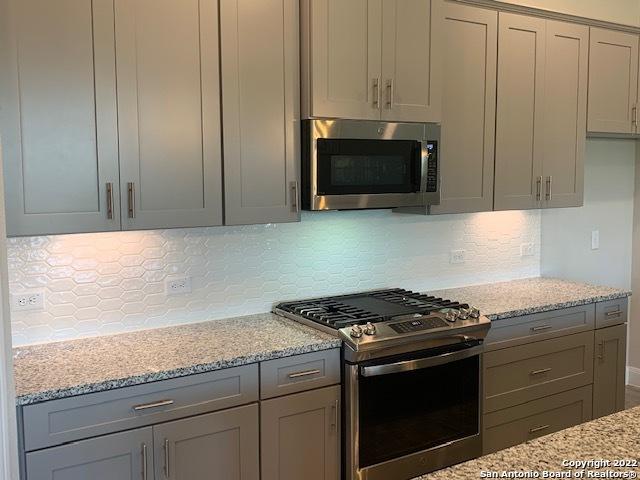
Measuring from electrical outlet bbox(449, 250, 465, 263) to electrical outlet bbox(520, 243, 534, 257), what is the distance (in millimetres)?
517

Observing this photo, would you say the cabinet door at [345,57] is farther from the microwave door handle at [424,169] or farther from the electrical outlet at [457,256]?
the electrical outlet at [457,256]

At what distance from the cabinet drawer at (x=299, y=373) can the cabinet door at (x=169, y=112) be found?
65cm

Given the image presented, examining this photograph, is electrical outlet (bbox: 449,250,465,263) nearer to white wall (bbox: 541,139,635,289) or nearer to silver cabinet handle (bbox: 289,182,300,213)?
white wall (bbox: 541,139,635,289)

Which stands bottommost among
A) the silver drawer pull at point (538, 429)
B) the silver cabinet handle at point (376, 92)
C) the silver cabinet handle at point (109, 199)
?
the silver drawer pull at point (538, 429)

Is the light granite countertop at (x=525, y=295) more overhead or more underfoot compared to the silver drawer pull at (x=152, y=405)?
more overhead

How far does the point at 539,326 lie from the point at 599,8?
216 cm

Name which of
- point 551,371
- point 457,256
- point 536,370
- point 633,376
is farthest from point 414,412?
point 633,376

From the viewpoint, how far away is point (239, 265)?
121 inches

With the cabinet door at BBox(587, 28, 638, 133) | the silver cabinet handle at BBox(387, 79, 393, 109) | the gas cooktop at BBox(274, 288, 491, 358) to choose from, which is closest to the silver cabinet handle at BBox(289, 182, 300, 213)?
the gas cooktop at BBox(274, 288, 491, 358)

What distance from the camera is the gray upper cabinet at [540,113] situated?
137 inches

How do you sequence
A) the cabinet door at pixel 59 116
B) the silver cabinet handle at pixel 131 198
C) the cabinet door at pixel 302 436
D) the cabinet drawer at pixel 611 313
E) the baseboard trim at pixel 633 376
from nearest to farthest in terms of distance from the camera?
the cabinet door at pixel 59 116 < the silver cabinet handle at pixel 131 198 < the cabinet door at pixel 302 436 < the cabinet drawer at pixel 611 313 < the baseboard trim at pixel 633 376

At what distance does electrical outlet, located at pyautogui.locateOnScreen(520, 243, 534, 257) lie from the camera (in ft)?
13.5

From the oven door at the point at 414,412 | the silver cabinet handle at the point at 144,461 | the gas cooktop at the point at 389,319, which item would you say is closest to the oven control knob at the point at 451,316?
the gas cooktop at the point at 389,319

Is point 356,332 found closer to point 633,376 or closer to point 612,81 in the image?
point 612,81
